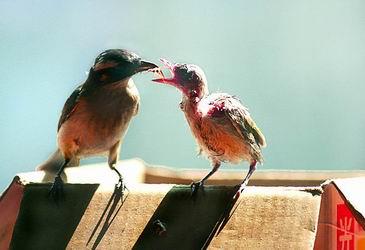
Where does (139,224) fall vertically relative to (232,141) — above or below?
below

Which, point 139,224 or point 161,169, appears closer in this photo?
point 139,224

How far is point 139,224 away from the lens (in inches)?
48.8

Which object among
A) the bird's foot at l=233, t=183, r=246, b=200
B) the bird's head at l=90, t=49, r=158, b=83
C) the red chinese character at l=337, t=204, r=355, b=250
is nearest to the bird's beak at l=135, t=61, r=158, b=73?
the bird's head at l=90, t=49, r=158, b=83

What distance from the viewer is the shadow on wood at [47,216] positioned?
4.20 ft

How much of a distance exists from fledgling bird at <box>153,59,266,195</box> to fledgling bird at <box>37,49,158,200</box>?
0.85 feet

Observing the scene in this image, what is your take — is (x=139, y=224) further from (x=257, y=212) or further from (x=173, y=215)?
(x=257, y=212)

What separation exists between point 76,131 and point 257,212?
54 cm

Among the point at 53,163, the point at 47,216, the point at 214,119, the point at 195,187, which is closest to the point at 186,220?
the point at 195,187

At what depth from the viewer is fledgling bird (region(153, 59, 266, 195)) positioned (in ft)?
3.98

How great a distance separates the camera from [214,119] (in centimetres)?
121

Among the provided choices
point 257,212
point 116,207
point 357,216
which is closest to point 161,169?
point 116,207

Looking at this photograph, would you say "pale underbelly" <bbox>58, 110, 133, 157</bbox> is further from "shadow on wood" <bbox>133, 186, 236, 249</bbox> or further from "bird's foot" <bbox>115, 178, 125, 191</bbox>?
"shadow on wood" <bbox>133, 186, 236, 249</bbox>

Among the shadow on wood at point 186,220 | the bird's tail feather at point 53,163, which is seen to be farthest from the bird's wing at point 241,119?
the bird's tail feather at point 53,163

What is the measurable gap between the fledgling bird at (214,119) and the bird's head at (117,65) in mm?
200
